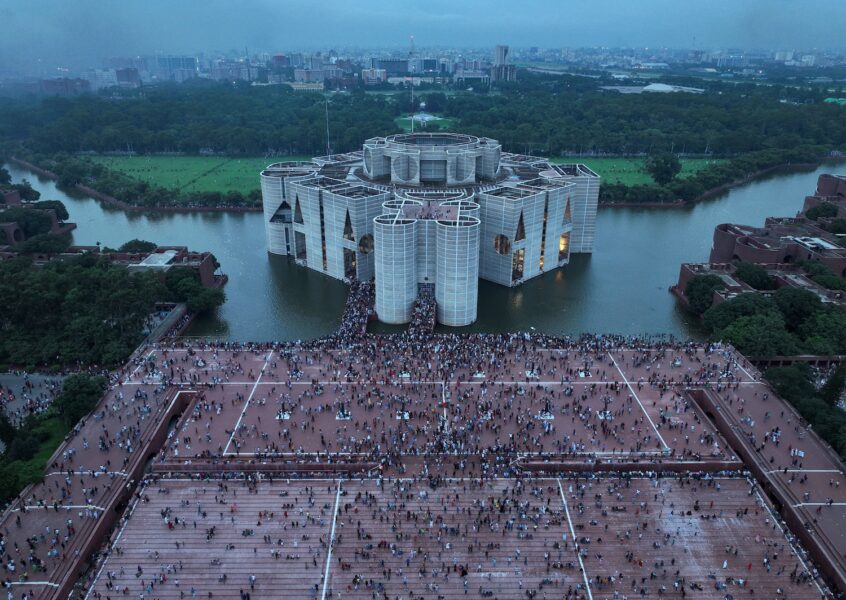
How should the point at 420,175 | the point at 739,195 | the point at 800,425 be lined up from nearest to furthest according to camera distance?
1. the point at 800,425
2. the point at 420,175
3. the point at 739,195

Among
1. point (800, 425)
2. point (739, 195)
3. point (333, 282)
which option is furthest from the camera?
point (739, 195)

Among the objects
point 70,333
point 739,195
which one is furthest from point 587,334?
point 739,195

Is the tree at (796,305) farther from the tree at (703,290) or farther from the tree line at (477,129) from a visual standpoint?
the tree line at (477,129)

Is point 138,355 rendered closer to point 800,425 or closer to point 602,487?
point 602,487

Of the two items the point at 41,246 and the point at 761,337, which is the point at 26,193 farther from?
the point at 761,337

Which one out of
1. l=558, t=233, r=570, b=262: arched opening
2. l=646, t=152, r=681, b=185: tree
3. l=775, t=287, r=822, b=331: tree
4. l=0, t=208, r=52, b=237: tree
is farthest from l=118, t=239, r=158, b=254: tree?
l=646, t=152, r=681, b=185: tree

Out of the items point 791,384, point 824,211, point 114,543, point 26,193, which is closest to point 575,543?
point 791,384

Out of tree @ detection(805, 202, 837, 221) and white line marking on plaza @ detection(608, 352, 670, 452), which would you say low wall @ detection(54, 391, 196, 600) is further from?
tree @ detection(805, 202, 837, 221)
